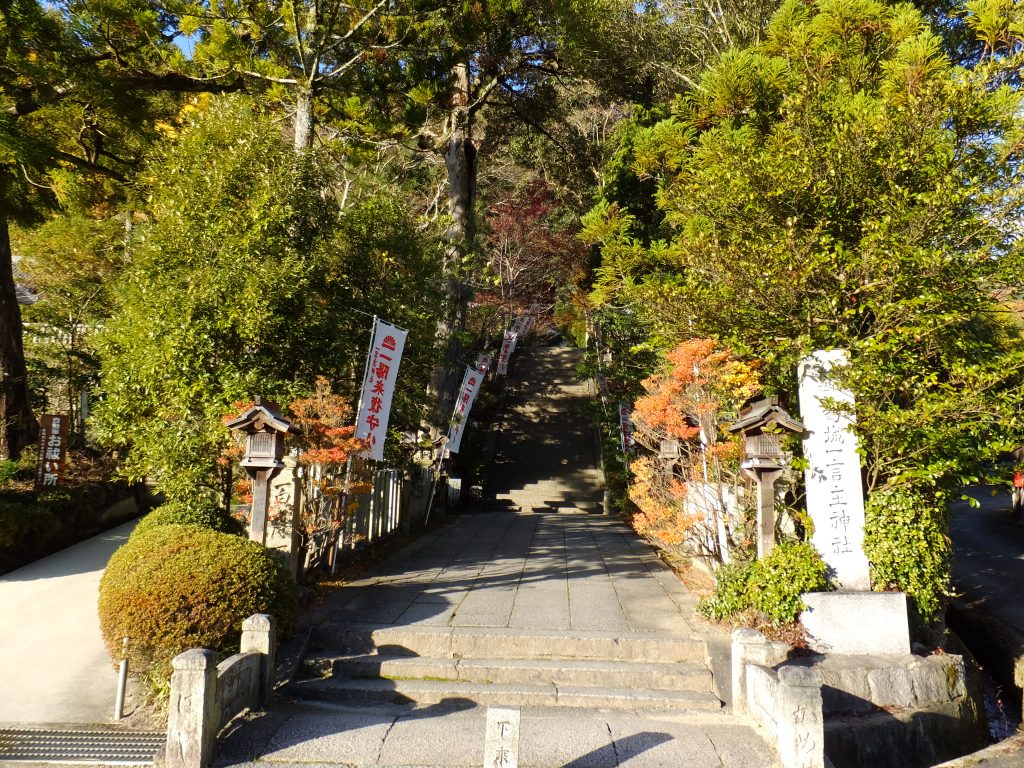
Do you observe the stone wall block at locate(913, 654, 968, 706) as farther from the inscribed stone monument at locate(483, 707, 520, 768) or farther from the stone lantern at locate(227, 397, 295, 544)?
the stone lantern at locate(227, 397, 295, 544)

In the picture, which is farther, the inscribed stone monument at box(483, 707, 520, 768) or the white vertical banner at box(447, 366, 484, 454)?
the white vertical banner at box(447, 366, 484, 454)

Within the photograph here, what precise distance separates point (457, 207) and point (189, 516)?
9.76 meters

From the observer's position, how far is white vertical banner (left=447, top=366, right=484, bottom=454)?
552 inches

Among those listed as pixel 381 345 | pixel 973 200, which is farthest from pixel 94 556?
pixel 973 200

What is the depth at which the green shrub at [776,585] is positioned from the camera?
237 inches

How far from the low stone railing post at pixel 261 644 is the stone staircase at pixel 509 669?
41cm

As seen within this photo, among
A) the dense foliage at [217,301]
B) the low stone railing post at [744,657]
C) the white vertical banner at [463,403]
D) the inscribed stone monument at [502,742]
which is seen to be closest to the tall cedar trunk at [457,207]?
the white vertical banner at [463,403]

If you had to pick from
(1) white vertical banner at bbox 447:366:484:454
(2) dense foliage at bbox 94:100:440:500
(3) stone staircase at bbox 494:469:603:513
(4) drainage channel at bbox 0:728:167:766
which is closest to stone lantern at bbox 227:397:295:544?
(2) dense foliage at bbox 94:100:440:500

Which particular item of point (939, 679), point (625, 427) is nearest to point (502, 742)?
point (939, 679)

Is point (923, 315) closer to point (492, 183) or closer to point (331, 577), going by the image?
point (331, 577)

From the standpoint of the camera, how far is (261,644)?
501cm

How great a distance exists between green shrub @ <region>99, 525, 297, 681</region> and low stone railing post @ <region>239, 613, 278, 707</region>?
0.63ft

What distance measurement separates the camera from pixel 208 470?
711 cm

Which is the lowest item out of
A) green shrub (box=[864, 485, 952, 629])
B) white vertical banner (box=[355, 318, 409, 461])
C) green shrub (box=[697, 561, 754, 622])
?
green shrub (box=[697, 561, 754, 622])
